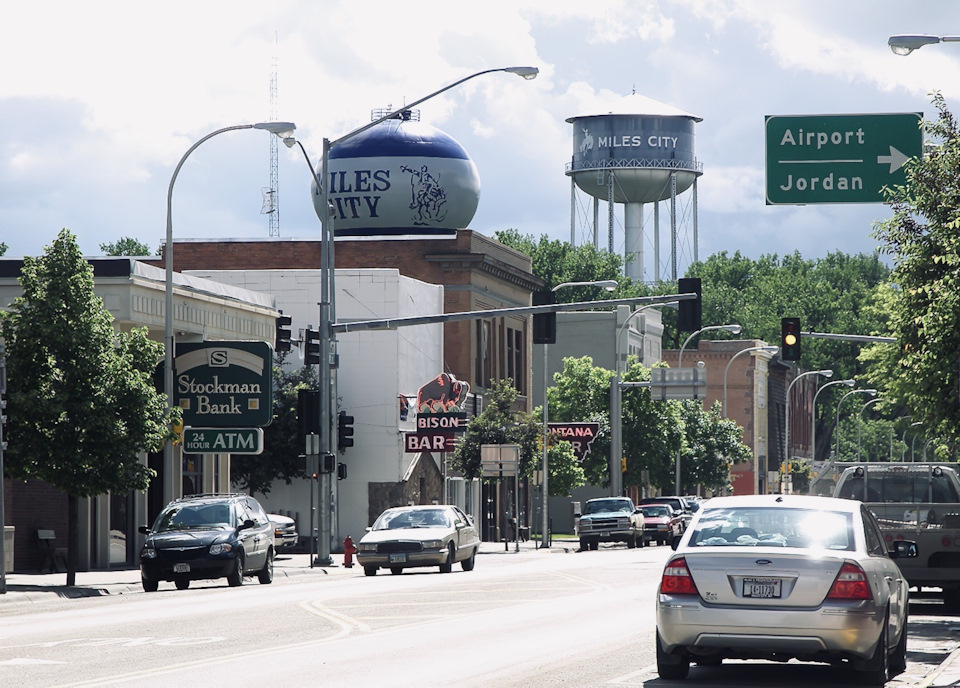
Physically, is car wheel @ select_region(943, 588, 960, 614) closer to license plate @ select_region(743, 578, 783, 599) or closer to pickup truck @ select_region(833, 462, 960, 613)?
pickup truck @ select_region(833, 462, 960, 613)

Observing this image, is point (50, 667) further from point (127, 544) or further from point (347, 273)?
point (347, 273)

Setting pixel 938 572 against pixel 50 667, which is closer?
pixel 50 667

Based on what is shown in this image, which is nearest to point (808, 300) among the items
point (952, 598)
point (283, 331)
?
point (283, 331)

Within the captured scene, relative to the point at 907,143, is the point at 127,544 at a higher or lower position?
lower

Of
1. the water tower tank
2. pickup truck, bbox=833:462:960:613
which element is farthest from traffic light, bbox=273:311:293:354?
the water tower tank

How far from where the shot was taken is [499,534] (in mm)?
67438

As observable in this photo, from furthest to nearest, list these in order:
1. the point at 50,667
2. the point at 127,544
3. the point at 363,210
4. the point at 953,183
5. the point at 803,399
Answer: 1. the point at 803,399
2. the point at 363,210
3. the point at 127,544
4. the point at 953,183
5. the point at 50,667

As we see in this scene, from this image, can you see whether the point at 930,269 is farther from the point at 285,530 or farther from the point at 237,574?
the point at 285,530

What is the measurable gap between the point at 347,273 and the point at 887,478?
33.2 meters

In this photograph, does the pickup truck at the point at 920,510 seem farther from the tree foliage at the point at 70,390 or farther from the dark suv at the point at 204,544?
the tree foliage at the point at 70,390

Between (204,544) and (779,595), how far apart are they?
18010mm

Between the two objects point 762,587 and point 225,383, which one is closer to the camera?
point 762,587

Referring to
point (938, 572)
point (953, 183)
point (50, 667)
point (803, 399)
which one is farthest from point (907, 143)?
point (803, 399)

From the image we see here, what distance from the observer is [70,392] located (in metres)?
29.9
